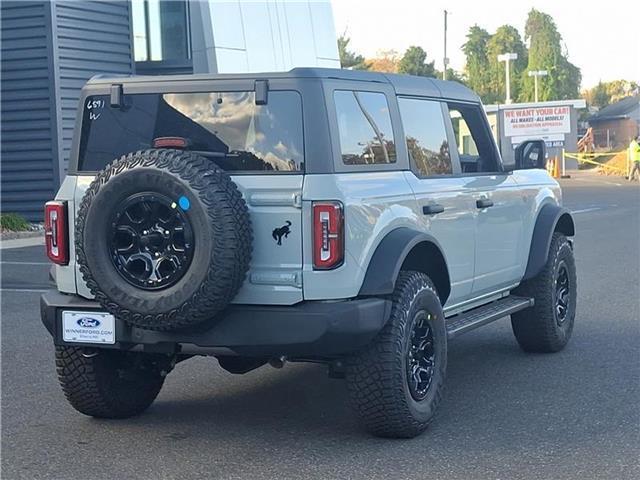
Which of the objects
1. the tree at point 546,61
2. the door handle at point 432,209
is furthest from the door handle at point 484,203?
the tree at point 546,61

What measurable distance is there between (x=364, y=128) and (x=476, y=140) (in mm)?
1967

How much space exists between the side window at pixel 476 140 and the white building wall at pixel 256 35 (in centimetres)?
1527

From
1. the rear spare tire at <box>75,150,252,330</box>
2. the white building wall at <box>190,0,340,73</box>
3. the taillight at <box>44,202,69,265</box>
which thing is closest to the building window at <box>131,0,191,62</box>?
the white building wall at <box>190,0,340,73</box>

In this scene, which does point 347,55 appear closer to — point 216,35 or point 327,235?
point 216,35

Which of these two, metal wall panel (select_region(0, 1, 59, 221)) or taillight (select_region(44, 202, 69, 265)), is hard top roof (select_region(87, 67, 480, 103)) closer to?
taillight (select_region(44, 202, 69, 265))

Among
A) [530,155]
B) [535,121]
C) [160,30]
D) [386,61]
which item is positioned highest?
[386,61]

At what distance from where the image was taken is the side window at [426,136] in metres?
6.30

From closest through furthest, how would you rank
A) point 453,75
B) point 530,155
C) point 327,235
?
1. point 327,235
2. point 530,155
3. point 453,75

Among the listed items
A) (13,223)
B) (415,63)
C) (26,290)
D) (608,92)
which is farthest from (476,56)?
(26,290)

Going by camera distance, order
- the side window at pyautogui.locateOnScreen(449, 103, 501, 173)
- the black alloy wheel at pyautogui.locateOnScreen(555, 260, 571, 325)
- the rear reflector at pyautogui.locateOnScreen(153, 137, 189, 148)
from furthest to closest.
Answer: the black alloy wheel at pyautogui.locateOnScreen(555, 260, 571, 325)
the side window at pyautogui.locateOnScreen(449, 103, 501, 173)
the rear reflector at pyautogui.locateOnScreen(153, 137, 189, 148)

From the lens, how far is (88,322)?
5.54 metres

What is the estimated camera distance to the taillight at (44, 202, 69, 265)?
571cm

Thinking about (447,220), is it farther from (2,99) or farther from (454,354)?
(2,99)

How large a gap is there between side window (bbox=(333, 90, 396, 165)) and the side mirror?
189cm
